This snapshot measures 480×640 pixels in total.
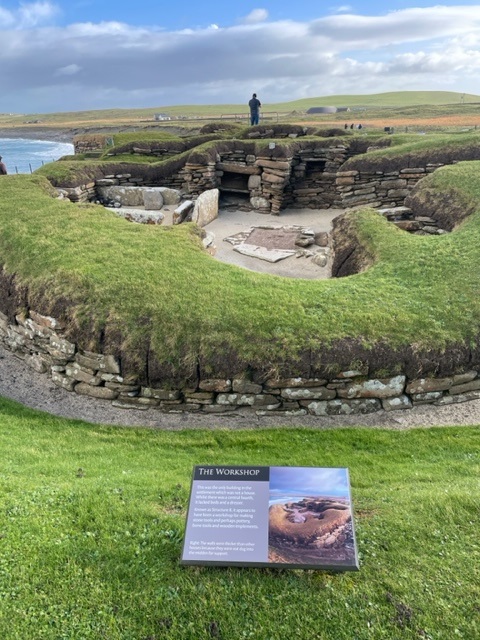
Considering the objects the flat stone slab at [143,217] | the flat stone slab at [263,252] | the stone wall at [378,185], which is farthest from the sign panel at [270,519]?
the stone wall at [378,185]

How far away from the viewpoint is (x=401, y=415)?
724 centimetres

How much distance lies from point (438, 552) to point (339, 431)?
291 centimetres

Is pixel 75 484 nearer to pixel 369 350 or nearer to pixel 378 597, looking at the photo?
pixel 378 597

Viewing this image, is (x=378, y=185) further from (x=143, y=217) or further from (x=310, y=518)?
(x=310, y=518)

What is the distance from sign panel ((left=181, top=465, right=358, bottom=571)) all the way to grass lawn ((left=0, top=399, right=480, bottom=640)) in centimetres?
31

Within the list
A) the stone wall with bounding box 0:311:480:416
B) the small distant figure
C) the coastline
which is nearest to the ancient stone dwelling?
the stone wall with bounding box 0:311:480:416

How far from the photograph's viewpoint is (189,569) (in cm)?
386

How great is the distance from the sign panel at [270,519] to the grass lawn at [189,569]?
0.31 meters

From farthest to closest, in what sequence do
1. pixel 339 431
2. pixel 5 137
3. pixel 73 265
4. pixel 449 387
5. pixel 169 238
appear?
pixel 5 137 → pixel 169 238 → pixel 73 265 → pixel 449 387 → pixel 339 431

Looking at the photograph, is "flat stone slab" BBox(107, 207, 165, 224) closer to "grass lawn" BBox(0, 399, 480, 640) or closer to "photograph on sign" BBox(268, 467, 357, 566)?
"grass lawn" BBox(0, 399, 480, 640)

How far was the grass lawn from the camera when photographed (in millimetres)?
3447

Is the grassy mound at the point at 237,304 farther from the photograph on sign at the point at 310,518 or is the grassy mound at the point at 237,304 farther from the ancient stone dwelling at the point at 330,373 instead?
the photograph on sign at the point at 310,518

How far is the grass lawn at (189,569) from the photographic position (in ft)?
11.3

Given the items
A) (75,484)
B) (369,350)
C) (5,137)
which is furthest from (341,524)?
(5,137)
